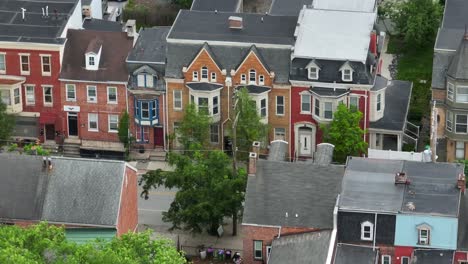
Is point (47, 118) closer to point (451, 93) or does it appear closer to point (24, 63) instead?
point (24, 63)

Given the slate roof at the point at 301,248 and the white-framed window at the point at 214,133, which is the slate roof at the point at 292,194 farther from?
the white-framed window at the point at 214,133

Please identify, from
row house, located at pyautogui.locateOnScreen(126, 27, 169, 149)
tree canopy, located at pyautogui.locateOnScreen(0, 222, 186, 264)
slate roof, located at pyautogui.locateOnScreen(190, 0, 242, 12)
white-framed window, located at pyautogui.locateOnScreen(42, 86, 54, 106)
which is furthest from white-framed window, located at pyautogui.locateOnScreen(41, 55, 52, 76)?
tree canopy, located at pyautogui.locateOnScreen(0, 222, 186, 264)

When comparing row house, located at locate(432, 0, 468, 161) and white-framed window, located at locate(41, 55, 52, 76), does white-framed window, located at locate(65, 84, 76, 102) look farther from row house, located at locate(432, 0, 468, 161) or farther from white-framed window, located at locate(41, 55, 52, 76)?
row house, located at locate(432, 0, 468, 161)

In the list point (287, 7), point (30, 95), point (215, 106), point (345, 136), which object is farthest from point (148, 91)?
point (287, 7)

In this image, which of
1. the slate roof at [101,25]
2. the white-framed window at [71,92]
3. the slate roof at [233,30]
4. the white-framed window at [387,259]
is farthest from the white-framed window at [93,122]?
the white-framed window at [387,259]

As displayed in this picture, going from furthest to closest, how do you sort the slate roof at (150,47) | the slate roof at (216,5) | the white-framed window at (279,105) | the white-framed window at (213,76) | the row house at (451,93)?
the slate roof at (216,5) → the slate roof at (150,47) → the white-framed window at (213,76) → the white-framed window at (279,105) → the row house at (451,93)

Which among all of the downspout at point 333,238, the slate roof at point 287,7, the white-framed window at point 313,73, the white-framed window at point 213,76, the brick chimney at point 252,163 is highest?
the slate roof at point 287,7
